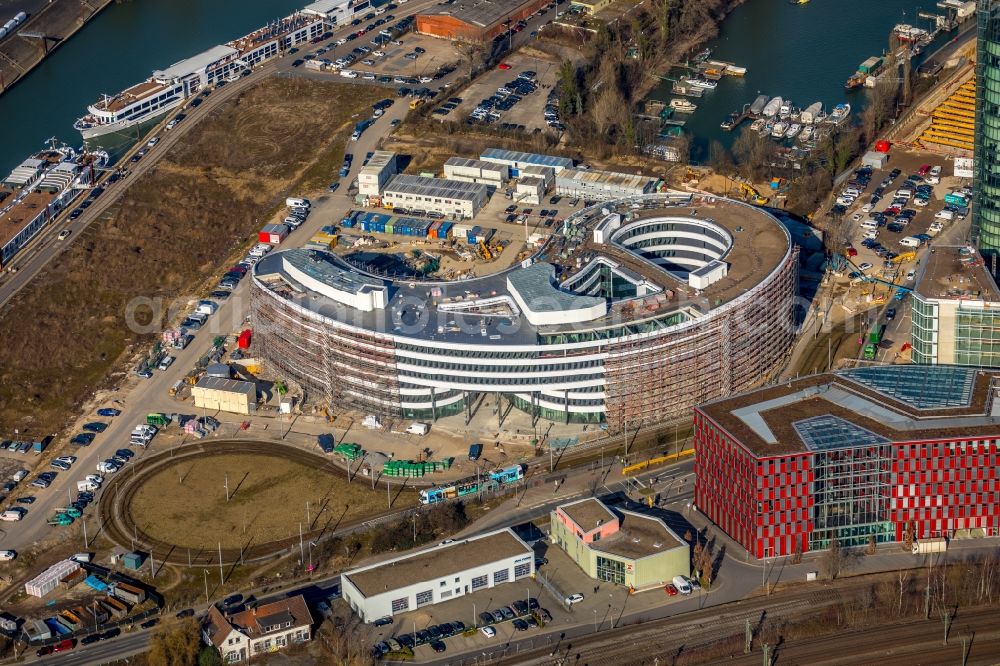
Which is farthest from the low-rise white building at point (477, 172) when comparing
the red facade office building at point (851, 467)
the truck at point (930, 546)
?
the truck at point (930, 546)

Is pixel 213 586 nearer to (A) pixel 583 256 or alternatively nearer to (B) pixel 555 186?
(A) pixel 583 256

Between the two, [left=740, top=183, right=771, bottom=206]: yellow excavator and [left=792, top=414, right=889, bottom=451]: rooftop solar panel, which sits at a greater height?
[left=792, top=414, right=889, bottom=451]: rooftop solar panel

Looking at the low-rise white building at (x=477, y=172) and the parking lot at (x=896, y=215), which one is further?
the low-rise white building at (x=477, y=172)

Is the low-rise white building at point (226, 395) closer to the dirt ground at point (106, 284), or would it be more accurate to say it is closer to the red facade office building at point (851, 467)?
the dirt ground at point (106, 284)

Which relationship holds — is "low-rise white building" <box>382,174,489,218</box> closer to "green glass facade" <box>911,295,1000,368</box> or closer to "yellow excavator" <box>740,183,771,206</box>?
"yellow excavator" <box>740,183,771,206</box>

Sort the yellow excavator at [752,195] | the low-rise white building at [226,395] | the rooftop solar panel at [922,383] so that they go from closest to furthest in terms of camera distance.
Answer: the rooftop solar panel at [922,383] < the low-rise white building at [226,395] < the yellow excavator at [752,195]

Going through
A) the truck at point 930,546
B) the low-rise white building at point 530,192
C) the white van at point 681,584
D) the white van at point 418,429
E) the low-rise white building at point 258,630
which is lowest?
the truck at point 930,546

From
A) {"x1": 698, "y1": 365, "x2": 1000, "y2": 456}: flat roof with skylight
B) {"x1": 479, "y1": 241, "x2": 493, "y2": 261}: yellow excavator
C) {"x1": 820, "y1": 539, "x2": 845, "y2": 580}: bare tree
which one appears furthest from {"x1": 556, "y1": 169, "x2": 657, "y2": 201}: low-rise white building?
{"x1": 820, "y1": 539, "x2": 845, "y2": 580}: bare tree

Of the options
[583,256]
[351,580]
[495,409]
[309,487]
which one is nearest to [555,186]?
[583,256]

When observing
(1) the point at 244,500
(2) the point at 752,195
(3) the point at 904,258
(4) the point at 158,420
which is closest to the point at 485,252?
(2) the point at 752,195
